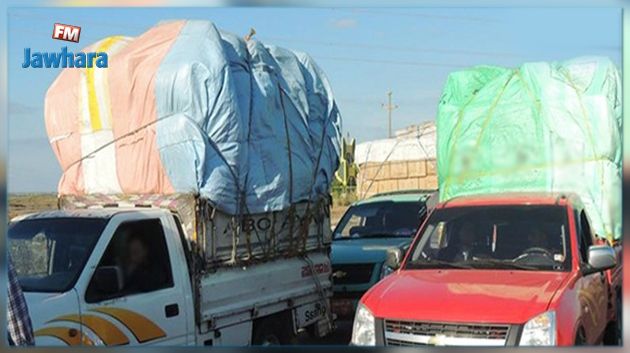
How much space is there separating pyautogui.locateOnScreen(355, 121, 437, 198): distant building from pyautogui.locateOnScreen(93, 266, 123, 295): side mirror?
2.38 m

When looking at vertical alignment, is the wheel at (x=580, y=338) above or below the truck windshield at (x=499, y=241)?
below

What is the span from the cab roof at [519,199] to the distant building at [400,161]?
Answer: 506 mm

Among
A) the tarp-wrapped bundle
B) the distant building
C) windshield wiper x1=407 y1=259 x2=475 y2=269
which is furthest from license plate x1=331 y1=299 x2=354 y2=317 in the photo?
the tarp-wrapped bundle

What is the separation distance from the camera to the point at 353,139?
7.44 metres

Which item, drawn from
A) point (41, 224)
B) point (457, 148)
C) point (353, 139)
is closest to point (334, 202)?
point (353, 139)

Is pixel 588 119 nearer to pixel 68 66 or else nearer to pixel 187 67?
pixel 187 67

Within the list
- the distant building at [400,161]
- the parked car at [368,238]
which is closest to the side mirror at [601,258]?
the distant building at [400,161]

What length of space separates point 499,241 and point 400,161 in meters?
1.54

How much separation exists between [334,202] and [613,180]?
2996 mm

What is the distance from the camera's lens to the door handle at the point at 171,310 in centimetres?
611

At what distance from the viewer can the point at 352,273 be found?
28.1ft

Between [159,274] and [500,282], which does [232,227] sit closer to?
[159,274]

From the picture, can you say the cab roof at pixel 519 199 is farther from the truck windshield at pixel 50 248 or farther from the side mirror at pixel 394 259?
the truck windshield at pixel 50 248

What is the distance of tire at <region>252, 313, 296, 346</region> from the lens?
704 centimetres
